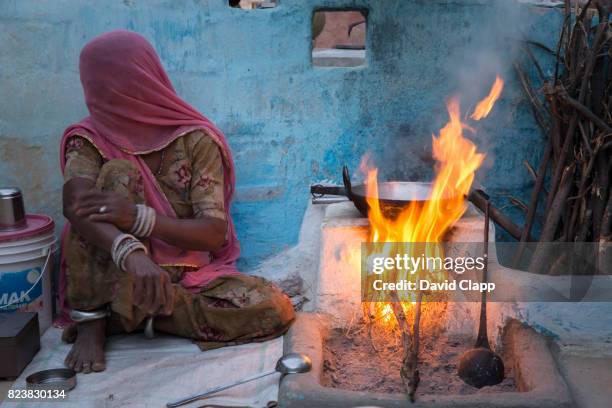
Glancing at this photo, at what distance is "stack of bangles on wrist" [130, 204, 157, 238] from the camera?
10.1 ft

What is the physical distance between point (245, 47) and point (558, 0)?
183 cm

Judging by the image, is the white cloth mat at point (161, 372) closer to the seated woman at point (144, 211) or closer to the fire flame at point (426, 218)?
the seated woman at point (144, 211)

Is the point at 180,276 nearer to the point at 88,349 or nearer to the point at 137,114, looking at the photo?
the point at 88,349

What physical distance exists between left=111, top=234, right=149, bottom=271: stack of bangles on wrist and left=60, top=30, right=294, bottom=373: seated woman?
1 cm

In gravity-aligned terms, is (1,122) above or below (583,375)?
above

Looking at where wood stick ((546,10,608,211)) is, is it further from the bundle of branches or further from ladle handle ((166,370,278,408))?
ladle handle ((166,370,278,408))

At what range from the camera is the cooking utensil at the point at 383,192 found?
10.9 ft

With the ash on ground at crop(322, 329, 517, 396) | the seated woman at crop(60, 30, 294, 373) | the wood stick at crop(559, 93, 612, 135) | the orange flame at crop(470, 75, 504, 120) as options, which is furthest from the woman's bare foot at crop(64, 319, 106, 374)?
the wood stick at crop(559, 93, 612, 135)

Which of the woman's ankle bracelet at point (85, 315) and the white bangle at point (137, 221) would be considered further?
the woman's ankle bracelet at point (85, 315)

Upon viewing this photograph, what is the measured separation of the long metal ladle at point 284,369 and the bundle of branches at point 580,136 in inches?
61.8

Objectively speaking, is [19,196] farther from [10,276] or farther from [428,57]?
[428,57]

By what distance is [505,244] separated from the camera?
4.07m

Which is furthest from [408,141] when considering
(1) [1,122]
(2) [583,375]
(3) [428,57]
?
(1) [1,122]

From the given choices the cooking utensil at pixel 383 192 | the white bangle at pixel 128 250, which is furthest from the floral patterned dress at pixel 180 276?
the cooking utensil at pixel 383 192
